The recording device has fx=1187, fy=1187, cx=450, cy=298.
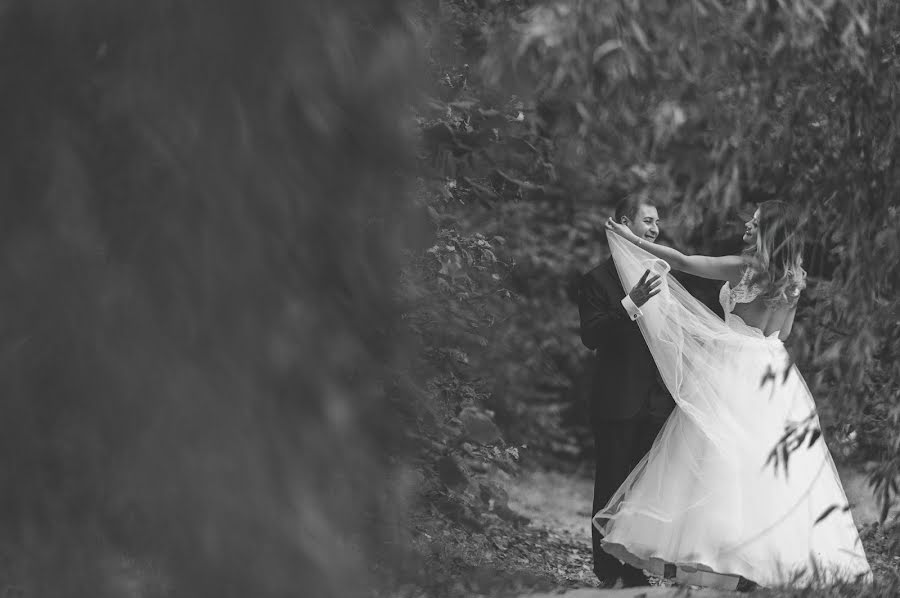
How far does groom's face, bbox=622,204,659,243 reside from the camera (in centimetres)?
595

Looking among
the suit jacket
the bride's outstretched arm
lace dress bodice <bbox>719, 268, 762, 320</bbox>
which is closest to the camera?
the bride's outstretched arm

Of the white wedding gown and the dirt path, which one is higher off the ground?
the white wedding gown

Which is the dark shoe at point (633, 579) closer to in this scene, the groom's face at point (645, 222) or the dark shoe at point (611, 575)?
the dark shoe at point (611, 575)

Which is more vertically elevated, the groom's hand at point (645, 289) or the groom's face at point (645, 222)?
the groom's face at point (645, 222)

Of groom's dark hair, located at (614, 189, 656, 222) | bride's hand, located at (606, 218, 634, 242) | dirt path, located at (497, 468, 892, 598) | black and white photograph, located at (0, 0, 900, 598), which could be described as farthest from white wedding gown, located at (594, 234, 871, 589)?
dirt path, located at (497, 468, 892, 598)

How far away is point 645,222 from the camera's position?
19.6 ft

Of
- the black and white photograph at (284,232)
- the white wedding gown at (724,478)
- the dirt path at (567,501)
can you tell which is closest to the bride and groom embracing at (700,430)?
the white wedding gown at (724,478)

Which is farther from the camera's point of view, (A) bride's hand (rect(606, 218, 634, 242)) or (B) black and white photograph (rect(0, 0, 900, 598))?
(A) bride's hand (rect(606, 218, 634, 242))

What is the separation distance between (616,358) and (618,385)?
5.8 inches

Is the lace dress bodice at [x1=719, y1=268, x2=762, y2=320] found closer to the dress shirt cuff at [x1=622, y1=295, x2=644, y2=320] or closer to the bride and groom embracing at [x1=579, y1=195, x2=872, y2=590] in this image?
the bride and groom embracing at [x1=579, y1=195, x2=872, y2=590]

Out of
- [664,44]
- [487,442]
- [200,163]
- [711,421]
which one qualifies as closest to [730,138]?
[664,44]

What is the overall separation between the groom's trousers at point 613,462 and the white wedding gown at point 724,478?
194 millimetres

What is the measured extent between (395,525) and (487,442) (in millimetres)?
4046

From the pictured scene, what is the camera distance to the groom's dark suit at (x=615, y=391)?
5.88 meters
